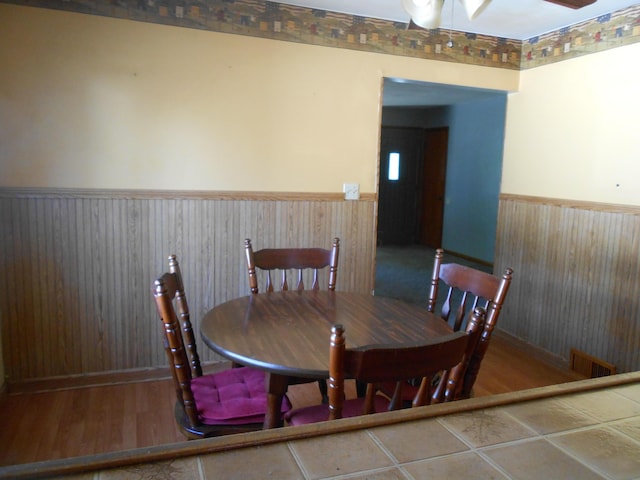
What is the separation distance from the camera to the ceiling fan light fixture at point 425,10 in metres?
1.92

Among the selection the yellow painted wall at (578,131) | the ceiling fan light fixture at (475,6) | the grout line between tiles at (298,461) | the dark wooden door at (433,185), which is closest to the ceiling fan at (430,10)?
the ceiling fan light fixture at (475,6)

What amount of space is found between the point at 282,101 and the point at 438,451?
2.78m

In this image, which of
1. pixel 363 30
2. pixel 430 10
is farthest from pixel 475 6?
pixel 363 30

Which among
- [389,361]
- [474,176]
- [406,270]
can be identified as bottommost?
[406,270]

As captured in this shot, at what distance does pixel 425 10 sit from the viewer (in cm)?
194

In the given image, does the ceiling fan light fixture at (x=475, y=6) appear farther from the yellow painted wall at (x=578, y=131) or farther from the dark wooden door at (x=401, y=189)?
the dark wooden door at (x=401, y=189)

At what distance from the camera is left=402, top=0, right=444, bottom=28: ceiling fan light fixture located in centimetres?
192

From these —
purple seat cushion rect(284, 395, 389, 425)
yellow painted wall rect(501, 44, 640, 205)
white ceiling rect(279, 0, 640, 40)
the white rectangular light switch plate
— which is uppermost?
white ceiling rect(279, 0, 640, 40)

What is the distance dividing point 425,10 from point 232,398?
172 centimetres

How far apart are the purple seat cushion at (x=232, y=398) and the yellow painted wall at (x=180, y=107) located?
1.44 m

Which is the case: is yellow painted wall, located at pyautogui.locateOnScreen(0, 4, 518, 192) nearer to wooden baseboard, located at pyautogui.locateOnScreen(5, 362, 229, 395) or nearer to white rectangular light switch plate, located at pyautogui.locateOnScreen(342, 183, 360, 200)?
white rectangular light switch plate, located at pyautogui.locateOnScreen(342, 183, 360, 200)

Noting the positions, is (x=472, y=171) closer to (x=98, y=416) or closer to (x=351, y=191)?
(x=351, y=191)

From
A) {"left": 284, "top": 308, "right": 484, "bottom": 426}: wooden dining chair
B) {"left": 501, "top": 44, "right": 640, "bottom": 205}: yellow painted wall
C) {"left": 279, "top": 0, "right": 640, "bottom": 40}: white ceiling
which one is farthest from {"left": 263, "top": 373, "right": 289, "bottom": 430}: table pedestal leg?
{"left": 501, "top": 44, "right": 640, "bottom": 205}: yellow painted wall

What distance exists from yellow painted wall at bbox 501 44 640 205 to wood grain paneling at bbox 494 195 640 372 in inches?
4.9
